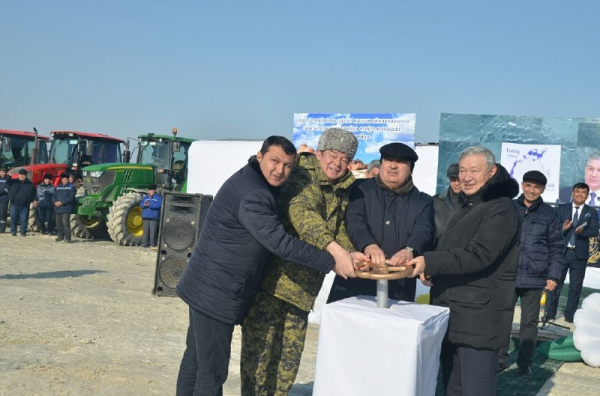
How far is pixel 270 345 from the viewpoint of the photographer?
11.5ft

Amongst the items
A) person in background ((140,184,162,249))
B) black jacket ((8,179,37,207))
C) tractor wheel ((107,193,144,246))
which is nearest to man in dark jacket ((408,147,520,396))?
person in background ((140,184,162,249))

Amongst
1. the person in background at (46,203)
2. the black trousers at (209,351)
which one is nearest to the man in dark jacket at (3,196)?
the person in background at (46,203)

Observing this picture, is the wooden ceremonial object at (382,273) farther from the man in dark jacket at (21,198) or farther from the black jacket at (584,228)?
the man in dark jacket at (21,198)

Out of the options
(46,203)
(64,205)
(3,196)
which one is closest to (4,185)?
(3,196)

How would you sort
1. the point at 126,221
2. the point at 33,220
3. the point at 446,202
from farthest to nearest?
1. the point at 33,220
2. the point at 126,221
3. the point at 446,202

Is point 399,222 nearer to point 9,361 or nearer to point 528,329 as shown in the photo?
point 528,329

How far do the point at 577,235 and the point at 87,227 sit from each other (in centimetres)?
1213

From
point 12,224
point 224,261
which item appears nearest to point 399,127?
point 224,261

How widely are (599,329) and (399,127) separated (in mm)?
6373

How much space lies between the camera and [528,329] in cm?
559

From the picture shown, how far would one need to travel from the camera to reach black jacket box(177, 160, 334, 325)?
9.98 feet

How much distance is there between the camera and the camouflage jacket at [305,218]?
3207 millimetres

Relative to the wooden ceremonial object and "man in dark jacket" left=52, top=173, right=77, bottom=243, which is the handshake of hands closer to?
the wooden ceremonial object

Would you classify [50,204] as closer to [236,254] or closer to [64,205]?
[64,205]
